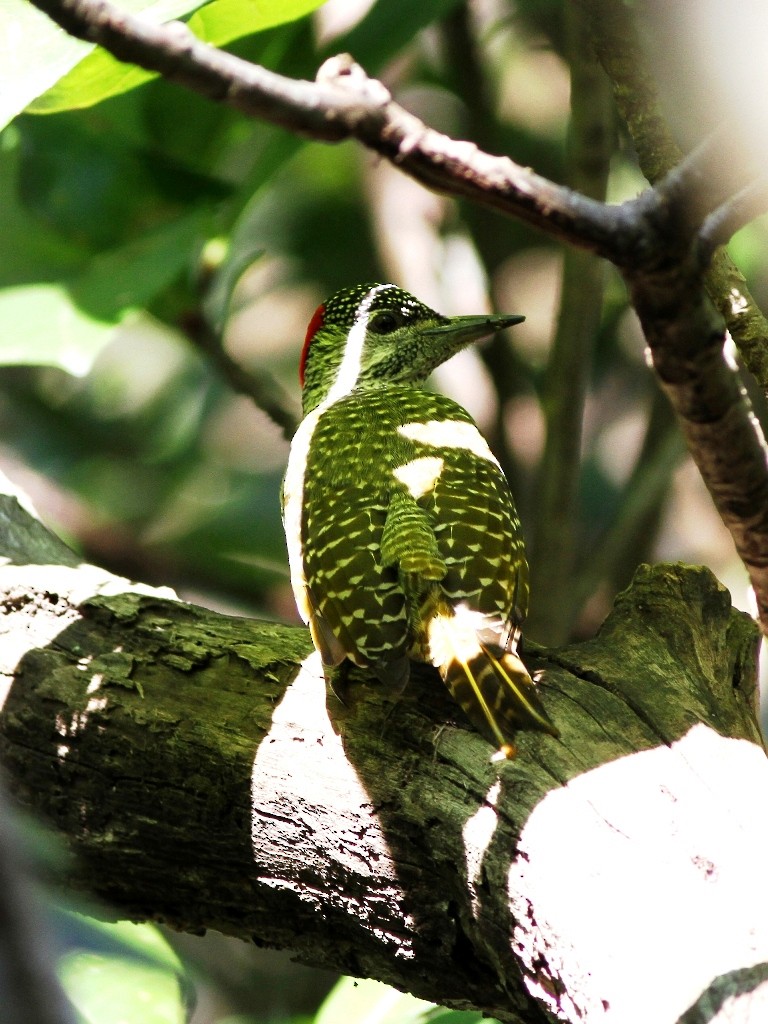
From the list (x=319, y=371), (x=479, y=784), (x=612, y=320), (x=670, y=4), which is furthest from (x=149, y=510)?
(x=670, y=4)

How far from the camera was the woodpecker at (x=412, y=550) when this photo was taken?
287 centimetres

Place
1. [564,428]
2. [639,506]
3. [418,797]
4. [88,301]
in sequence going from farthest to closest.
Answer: [639,506]
[564,428]
[88,301]
[418,797]

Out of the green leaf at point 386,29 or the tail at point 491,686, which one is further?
the green leaf at point 386,29

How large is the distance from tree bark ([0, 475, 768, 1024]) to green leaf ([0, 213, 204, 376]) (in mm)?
612

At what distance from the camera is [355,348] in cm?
482

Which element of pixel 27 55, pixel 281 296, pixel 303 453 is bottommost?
pixel 281 296

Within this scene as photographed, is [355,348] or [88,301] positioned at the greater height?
[88,301]

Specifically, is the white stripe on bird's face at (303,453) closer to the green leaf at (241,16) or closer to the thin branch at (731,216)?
the green leaf at (241,16)

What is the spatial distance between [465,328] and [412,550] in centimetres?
169

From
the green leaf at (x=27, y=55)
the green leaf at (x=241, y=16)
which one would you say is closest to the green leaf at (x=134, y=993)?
the green leaf at (x=27, y=55)

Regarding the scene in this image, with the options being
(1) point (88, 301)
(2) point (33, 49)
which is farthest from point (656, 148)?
(1) point (88, 301)

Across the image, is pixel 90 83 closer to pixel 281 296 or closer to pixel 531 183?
pixel 531 183

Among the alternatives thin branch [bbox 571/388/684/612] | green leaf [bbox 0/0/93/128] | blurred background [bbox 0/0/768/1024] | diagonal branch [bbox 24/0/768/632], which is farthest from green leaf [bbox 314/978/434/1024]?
green leaf [bbox 0/0/93/128]

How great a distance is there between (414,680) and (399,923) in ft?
2.11
